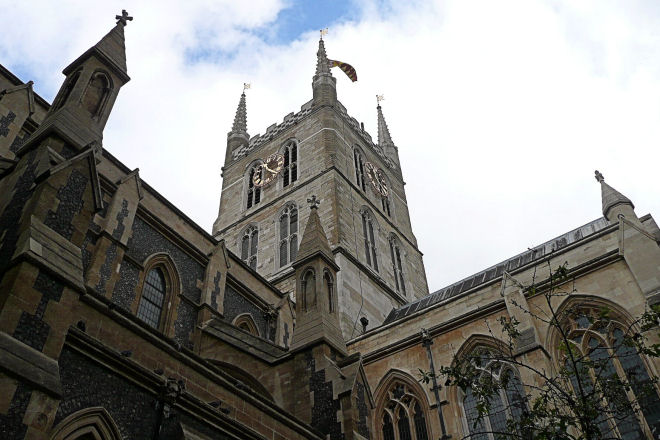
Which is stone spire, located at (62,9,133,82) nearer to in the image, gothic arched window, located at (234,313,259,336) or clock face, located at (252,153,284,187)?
gothic arched window, located at (234,313,259,336)

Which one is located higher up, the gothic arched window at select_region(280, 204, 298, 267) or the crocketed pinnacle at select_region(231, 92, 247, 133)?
the crocketed pinnacle at select_region(231, 92, 247, 133)

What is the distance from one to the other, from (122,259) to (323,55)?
29.9m

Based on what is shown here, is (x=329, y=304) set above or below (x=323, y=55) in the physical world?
below

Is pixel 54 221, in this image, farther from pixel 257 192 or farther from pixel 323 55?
pixel 323 55

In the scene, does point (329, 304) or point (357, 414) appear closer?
point (357, 414)

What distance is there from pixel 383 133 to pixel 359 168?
11.0 metres

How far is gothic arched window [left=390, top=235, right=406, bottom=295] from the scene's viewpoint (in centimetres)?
3066

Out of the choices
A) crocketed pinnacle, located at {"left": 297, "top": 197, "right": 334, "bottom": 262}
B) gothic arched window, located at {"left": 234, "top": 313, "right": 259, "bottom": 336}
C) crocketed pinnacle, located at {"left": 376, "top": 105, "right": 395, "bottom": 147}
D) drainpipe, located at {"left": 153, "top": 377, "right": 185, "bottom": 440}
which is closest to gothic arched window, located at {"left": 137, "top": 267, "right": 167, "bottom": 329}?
gothic arched window, located at {"left": 234, "top": 313, "right": 259, "bottom": 336}

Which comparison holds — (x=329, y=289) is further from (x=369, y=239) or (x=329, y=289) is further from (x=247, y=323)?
(x=369, y=239)

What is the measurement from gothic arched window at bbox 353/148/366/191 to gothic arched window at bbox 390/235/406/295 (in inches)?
146

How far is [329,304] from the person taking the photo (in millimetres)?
13586

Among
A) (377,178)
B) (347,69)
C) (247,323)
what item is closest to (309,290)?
(247,323)

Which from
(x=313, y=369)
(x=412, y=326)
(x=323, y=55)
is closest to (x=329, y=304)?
(x=313, y=369)

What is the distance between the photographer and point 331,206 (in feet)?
93.7
